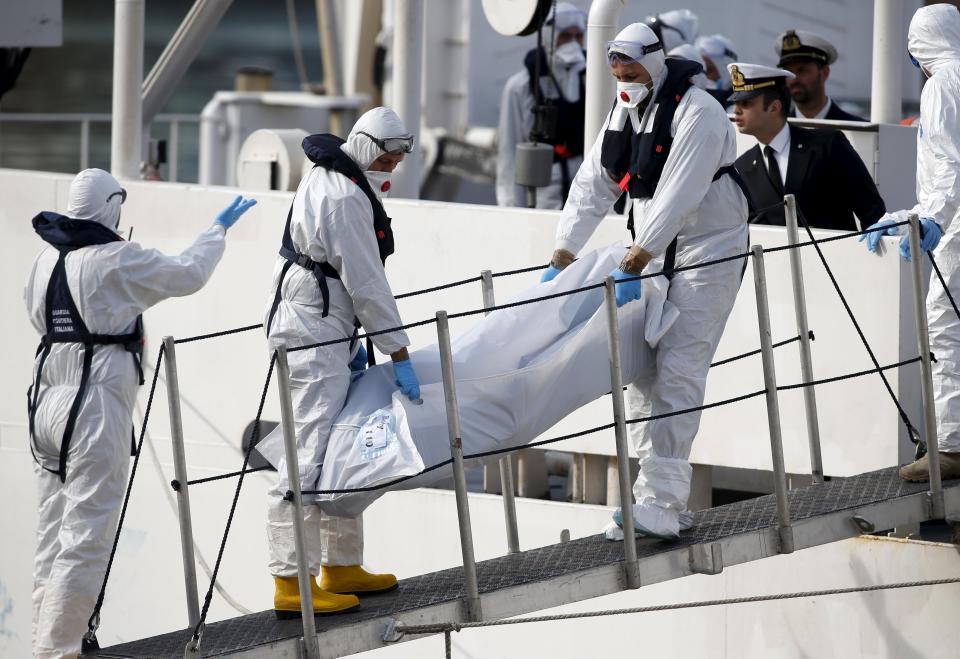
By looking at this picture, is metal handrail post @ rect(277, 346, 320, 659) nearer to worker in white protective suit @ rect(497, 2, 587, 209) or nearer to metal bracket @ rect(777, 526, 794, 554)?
metal bracket @ rect(777, 526, 794, 554)

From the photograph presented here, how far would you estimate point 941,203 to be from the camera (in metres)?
5.03

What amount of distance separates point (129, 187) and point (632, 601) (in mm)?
3340

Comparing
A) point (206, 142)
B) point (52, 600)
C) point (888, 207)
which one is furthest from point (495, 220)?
point (206, 142)

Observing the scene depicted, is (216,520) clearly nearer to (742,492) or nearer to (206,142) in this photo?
(742,492)

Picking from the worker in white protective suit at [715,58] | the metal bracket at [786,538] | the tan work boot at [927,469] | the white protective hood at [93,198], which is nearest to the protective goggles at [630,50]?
the metal bracket at [786,538]

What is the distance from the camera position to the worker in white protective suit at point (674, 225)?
4.61 metres

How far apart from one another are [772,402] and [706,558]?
0.52m

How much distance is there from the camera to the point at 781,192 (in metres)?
6.15

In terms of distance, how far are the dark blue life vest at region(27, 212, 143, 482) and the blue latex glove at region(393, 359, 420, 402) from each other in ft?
5.24

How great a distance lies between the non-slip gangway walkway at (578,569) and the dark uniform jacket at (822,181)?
120 centimetres

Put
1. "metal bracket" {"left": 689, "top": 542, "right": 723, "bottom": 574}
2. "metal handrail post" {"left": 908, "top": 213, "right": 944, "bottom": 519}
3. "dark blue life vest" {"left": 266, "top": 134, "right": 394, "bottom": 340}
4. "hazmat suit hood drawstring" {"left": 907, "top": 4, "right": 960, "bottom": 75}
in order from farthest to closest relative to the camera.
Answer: "hazmat suit hood drawstring" {"left": 907, "top": 4, "right": 960, "bottom": 75} < "metal handrail post" {"left": 908, "top": 213, "right": 944, "bottom": 519} < "metal bracket" {"left": 689, "top": 542, "right": 723, "bottom": 574} < "dark blue life vest" {"left": 266, "top": 134, "right": 394, "bottom": 340}

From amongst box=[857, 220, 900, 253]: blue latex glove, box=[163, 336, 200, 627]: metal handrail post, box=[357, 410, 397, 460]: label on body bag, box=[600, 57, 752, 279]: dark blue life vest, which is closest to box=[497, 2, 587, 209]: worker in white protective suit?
box=[857, 220, 900, 253]: blue latex glove

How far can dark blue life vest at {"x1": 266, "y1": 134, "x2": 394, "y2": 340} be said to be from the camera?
14.6ft

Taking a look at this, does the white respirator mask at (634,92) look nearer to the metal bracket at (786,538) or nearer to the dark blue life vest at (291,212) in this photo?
the dark blue life vest at (291,212)
